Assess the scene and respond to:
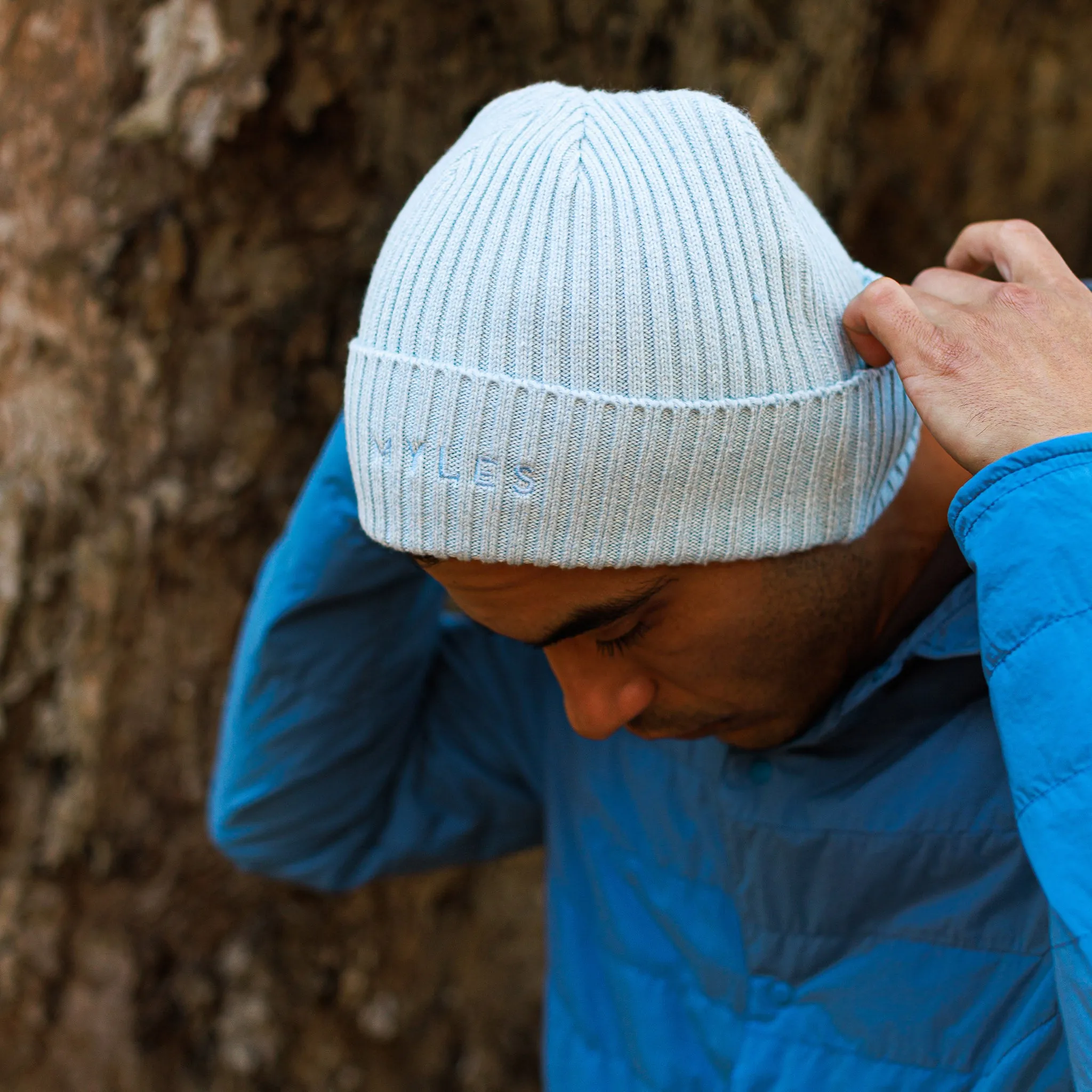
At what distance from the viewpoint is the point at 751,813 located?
133 centimetres

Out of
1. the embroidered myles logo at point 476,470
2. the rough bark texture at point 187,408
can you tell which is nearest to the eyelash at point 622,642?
the embroidered myles logo at point 476,470

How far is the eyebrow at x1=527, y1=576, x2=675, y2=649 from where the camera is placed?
3.77 ft

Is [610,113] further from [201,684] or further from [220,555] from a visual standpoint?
[201,684]

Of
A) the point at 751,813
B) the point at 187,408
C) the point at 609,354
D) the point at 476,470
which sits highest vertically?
the point at 609,354

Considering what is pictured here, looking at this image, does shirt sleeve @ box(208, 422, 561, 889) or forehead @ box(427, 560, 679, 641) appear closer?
forehead @ box(427, 560, 679, 641)

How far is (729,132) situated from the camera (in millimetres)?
1100

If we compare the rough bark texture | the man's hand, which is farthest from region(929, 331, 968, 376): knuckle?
the rough bark texture

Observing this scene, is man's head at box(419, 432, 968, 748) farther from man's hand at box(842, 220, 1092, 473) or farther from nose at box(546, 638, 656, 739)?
man's hand at box(842, 220, 1092, 473)

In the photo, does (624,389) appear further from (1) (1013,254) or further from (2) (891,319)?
(1) (1013,254)

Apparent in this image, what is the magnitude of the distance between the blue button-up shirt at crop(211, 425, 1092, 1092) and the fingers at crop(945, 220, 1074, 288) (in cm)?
26

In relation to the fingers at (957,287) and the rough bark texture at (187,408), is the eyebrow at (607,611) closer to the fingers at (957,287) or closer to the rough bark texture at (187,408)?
the fingers at (957,287)

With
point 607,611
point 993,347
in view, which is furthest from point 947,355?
point 607,611

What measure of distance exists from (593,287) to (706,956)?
84cm

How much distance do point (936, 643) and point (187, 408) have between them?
1.34 meters
